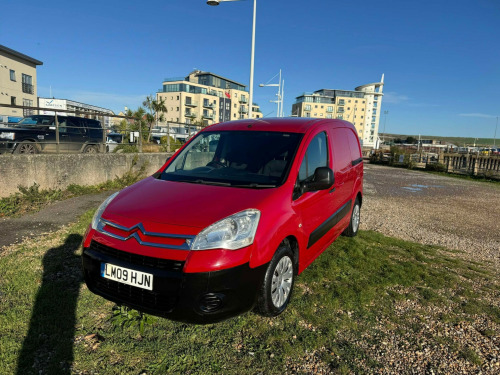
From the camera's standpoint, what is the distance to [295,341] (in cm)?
260

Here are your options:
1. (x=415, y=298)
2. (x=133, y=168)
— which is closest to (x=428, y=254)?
(x=415, y=298)

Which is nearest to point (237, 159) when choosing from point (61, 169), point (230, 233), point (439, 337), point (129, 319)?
point (230, 233)

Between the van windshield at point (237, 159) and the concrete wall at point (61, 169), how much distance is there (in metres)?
5.35

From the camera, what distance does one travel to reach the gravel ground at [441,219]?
5.76 m

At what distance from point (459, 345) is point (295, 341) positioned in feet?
4.55

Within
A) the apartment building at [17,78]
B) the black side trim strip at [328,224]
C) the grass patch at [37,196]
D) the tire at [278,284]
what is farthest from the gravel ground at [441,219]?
the apartment building at [17,78]

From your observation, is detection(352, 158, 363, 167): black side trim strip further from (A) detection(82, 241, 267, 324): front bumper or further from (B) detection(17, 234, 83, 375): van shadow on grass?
(B) detection(17, 234, 83, 375): van shadow on grass

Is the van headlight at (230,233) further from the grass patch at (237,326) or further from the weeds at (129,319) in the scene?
the weeds at (129,319)

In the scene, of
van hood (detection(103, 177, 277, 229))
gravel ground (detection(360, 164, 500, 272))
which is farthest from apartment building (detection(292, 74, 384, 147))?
van hood (detection(103, 177, 277, 229))

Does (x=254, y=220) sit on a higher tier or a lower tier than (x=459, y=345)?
higher

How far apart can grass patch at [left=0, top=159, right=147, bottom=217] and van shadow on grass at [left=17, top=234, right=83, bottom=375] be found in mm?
3107

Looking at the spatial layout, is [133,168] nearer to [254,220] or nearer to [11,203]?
[11,203]

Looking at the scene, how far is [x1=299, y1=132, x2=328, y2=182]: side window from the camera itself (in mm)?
3307

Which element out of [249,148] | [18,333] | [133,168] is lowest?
[18,333]
